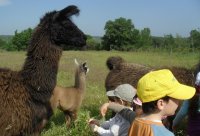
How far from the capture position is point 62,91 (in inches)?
289

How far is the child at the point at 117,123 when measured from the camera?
3.46 meters

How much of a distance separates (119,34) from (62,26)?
62.3 m

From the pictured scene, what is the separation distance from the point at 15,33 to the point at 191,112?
67481 millimetres

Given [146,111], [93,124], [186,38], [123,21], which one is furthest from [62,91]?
[123,21]

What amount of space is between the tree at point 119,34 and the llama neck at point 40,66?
6111 cm

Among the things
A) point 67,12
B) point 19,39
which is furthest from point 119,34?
point 67,12

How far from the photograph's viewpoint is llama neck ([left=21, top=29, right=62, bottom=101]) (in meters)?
5.33

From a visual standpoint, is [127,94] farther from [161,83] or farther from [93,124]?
[161,83]

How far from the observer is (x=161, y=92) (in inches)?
100.0

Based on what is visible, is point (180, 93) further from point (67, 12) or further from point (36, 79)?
point (67, 12)

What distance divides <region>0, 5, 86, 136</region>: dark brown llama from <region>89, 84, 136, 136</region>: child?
1.58 meters

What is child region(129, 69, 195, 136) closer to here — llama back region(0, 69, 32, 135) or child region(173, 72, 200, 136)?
child region(173, 72, 200, 136)

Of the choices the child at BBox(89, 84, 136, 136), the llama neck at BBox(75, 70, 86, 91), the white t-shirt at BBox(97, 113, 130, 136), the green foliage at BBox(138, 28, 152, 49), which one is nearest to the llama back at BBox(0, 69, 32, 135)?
the child at BBox(89, 84, 136, 136)

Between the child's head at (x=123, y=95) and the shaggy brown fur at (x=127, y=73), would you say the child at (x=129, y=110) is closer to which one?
the child's head at (x=123, y=95)
